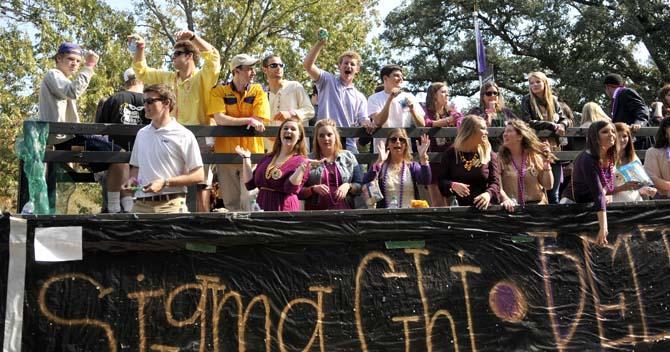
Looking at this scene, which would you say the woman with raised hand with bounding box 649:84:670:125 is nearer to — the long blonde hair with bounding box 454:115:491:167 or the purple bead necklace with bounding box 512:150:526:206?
the purple bead necklace with bounding box 512:150:526:206

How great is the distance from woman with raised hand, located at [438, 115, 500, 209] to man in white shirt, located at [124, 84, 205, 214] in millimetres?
1997

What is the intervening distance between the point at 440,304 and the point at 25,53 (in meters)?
17.6

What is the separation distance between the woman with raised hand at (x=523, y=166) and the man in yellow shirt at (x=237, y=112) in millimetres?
2136

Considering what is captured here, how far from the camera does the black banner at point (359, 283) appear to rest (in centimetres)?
482

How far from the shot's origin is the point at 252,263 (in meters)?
5.12

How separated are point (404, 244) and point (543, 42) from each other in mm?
22128

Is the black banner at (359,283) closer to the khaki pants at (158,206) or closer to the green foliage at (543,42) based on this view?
the khaki pants at (158,206)

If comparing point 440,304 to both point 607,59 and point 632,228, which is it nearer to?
point 632,228

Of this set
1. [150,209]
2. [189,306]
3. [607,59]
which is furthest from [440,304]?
[607,59]

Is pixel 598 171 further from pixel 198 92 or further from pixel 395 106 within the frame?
pixel 198 92

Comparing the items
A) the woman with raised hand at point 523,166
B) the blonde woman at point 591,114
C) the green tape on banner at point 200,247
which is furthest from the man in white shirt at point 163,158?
the blonde woman at point 591,114

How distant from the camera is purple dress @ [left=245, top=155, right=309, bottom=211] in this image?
5766mm

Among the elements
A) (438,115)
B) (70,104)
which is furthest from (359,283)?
(70,104)

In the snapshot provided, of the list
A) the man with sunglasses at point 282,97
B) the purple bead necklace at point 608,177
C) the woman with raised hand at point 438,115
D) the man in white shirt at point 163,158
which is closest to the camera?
the man in white shirt at point 163,158
